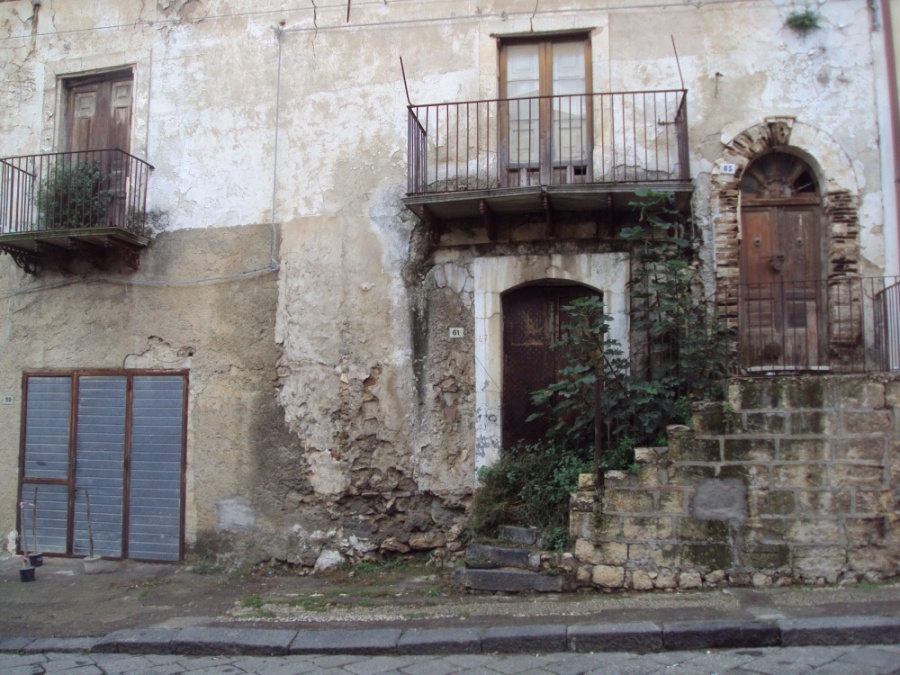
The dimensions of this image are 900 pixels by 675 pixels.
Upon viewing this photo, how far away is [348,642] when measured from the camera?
210 inches

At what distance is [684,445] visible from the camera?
6082 mm

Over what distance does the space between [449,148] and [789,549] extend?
5060 mm

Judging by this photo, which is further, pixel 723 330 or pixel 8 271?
pixel 8 271

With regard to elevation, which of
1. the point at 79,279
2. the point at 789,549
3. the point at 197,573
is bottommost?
the point at 197,573

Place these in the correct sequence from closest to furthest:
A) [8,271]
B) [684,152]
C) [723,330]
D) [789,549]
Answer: [789,549] < [723,330] < [684,152] < [8,271]

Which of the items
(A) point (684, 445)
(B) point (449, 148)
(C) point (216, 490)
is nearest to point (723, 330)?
(A) point (684, 445)

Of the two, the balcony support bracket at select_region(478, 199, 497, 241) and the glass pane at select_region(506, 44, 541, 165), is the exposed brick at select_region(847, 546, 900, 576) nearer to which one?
the balcony support bracket at select_region(478, 199, 497, 241)

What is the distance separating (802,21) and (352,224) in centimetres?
507

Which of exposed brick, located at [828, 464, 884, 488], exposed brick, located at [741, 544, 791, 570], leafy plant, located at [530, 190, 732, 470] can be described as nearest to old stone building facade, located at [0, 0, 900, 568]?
leafy plant, located at [530, 190, 732, 470]

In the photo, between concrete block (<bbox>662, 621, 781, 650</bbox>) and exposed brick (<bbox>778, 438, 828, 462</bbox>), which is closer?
concrete block (<bbox>662, 621, 781, 650</bbox>)

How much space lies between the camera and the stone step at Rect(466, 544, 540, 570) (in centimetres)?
651

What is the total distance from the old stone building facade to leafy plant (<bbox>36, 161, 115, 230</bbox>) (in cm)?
4

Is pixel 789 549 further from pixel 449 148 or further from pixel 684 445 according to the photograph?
pixel 449 148

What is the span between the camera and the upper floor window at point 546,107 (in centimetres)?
779
